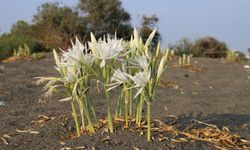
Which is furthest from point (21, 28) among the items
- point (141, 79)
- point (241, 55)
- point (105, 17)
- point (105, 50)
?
point (141, 79)

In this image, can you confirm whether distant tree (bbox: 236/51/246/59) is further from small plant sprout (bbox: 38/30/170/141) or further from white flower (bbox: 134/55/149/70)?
white flower (bbox: 134/55/149/70)

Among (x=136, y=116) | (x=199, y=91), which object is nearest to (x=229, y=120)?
(x=136, y=116)

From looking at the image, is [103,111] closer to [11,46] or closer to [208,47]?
[11,46]

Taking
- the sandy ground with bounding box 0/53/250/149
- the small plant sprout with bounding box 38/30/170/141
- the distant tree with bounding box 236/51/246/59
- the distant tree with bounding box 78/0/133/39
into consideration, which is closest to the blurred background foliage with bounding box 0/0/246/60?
the distant tree with bounding box 78/0/133/39

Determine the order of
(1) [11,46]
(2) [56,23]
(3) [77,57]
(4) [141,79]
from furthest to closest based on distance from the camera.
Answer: (2) [56,23] < (1) [11,46] < (3) [77,57] < (4) [141,79]

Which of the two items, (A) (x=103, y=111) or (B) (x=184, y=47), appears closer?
(A) (x=103, y=111)

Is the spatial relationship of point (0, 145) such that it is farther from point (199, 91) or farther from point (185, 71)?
point (185, 71)
